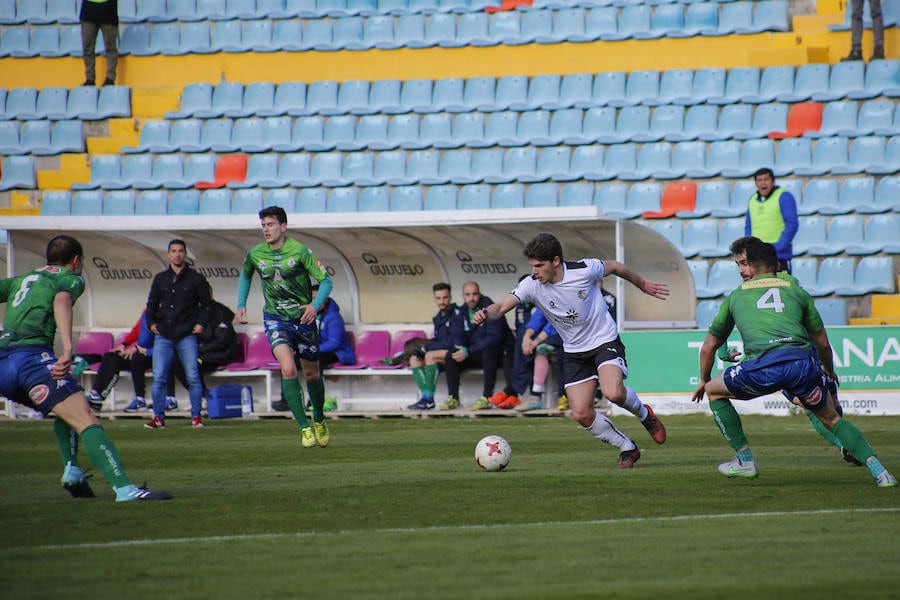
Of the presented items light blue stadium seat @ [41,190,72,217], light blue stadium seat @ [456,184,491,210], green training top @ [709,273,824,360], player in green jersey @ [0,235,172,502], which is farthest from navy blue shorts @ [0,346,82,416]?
light blue stadium seat @ [41,190,72,217]

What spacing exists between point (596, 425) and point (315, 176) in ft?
43.0

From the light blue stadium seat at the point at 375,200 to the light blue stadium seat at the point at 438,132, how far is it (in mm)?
1235

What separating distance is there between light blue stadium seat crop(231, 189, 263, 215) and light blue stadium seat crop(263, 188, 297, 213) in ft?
0.48

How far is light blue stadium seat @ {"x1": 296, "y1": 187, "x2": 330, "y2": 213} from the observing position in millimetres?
21516

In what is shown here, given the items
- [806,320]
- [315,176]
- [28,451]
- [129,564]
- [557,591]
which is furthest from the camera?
[315,176]

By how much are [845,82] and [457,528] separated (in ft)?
52.3

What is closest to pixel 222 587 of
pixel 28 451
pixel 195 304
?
pixel 28 451

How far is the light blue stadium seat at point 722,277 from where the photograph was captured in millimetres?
18891

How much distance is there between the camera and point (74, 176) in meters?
23.7

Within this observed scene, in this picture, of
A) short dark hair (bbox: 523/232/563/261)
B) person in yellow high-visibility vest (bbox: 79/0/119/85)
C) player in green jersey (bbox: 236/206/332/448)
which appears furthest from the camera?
person in yellow high-visibility vest (bbox: 79/0/119/85)

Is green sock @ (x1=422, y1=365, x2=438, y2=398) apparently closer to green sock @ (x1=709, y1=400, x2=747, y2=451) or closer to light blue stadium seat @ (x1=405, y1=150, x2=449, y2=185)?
light blue stadium seat @ (x1=405, y1=150, x2=449, y2=185)

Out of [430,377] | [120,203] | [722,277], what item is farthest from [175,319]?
[722,277]

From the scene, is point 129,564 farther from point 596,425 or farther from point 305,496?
point 596,425

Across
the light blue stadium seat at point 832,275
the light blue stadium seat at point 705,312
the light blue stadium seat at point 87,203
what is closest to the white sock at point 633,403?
the light blue stadium seat at point 705,312
